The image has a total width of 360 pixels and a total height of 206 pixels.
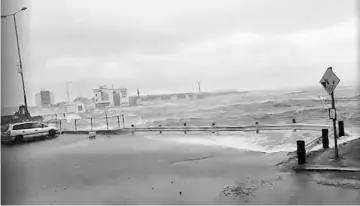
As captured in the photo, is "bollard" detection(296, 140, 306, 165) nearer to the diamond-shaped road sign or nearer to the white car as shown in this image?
the diamond-shaped road sign

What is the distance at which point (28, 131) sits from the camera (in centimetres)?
1084

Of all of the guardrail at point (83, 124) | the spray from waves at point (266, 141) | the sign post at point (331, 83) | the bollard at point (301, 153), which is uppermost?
the sign post at point (331, 83)

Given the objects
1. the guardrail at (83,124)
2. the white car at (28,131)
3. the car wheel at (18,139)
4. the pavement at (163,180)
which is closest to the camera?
the pavement at (163,180)

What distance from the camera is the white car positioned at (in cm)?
995

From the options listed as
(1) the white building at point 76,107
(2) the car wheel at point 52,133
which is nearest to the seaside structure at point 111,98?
(1) the white building at point 76,107

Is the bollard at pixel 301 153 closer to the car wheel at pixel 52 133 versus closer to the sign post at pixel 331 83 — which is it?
the sign post at pixel 331 83

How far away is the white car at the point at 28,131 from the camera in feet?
32.6

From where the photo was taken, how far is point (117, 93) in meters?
35.3

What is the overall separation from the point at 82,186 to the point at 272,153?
3759 millimetres

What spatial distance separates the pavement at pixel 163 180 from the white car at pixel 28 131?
104 inches

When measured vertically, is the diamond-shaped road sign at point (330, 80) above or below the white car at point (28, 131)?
above

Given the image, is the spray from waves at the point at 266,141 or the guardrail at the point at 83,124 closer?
the spray from waves at the point at 266,141

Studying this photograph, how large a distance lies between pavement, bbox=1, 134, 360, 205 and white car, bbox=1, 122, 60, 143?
8.63 ft

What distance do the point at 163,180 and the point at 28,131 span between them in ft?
25.2
